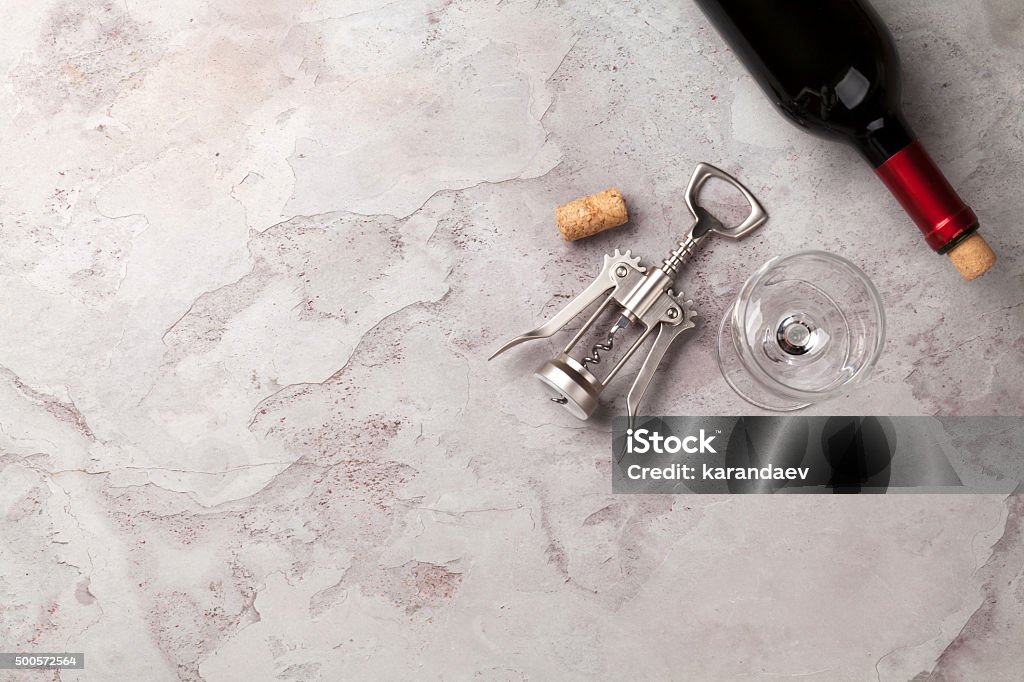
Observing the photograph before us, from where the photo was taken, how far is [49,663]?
1.17 meters

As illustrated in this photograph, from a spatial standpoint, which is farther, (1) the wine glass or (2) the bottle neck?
→ (1) the wine glass

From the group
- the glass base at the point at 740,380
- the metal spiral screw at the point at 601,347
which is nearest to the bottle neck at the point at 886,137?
Answer: the glass base at the point at 740,380

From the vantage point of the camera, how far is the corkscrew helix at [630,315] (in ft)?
3.49

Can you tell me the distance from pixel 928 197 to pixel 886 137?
0.10 meters

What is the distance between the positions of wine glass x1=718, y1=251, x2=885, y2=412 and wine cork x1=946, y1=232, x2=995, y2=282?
14 cm

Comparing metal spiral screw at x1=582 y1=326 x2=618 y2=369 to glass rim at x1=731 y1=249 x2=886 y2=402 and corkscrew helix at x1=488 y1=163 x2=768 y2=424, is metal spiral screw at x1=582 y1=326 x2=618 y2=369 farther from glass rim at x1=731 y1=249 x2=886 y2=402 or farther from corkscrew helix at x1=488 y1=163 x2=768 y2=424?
glass rim at x1=731 y1=249 x2=886 y2=402

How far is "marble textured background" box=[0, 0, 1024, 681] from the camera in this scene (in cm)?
113

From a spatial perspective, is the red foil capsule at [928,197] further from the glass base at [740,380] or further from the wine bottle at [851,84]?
the glass base at [740,380]

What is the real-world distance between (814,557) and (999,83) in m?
0.81

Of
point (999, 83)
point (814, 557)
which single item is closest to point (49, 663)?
point (814, 557)

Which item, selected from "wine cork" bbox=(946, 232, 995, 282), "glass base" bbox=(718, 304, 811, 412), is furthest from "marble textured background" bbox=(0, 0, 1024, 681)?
"wine cork" bbox=(946, 232, 995, 282)

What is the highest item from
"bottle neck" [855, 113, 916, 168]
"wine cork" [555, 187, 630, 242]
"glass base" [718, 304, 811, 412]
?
"wine cork" [555, 187, 630, 242]

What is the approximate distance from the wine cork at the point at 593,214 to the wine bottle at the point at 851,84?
0.86ft

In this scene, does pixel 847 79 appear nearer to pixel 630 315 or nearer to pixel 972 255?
pixel 972 255
